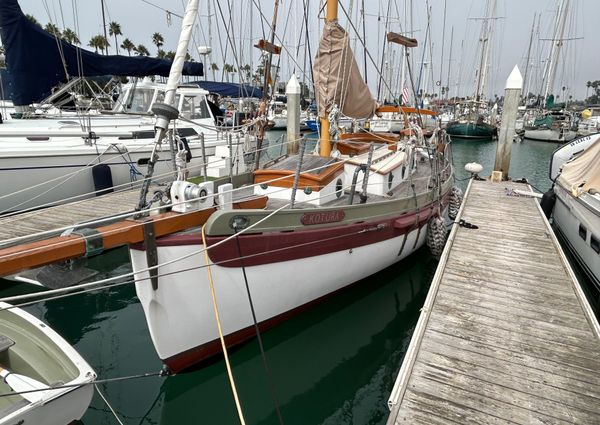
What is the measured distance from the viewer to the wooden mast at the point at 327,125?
7.28 meters

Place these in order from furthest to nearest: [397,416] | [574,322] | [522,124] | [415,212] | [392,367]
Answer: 1. [522,124]
2. [415,212]
3. [392,367]
4. [574,322]
5. [397,416]

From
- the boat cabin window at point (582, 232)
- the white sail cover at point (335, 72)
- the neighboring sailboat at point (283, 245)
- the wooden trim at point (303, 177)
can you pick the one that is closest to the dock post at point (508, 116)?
the boat cabin window at point (582, 232)

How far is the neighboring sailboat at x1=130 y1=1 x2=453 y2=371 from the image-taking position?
178 inches

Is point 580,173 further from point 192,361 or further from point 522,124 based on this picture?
point 522,124

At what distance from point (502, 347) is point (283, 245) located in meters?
2.95

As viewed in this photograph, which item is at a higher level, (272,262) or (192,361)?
(272,262)

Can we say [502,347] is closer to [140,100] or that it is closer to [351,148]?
[351,148]

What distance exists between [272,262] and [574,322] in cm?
404

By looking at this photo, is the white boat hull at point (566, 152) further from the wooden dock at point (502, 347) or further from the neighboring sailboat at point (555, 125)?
the neighboring sailboat at point (555, 125)

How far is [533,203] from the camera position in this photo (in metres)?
10.8

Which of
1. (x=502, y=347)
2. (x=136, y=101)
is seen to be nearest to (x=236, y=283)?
(x=502, y=347)

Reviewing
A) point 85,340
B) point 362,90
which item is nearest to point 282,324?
point 85,340

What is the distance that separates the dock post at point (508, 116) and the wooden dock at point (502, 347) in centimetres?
835

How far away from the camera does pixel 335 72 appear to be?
7.43 m
